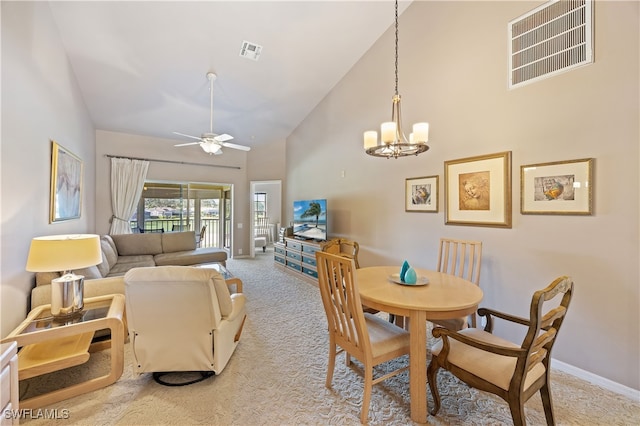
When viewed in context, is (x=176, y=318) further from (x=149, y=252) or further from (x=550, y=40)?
(x=550, y=40)

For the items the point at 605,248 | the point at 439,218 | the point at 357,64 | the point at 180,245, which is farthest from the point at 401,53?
the point at 180,245

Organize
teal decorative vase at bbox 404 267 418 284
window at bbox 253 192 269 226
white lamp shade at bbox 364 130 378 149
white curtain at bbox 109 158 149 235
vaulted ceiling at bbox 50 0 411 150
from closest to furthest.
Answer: teal decorative vase at bbox 404 267 418 284 → white lamp shade at bbox 364 130 378 149 → vaulted ceiling at bbox 50 0 411 150 → white curtain at bbox 109 158 149 235 → window at bbox 253 192 269 226

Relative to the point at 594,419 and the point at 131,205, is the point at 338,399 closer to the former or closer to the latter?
the point at 594,419

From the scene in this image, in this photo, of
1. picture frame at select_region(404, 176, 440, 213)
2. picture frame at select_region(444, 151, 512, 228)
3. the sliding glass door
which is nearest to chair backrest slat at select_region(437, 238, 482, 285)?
picture frame at select_region(444, 151, 512, 228)

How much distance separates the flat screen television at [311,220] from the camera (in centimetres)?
468

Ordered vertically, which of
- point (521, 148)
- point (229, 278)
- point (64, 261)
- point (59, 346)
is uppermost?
point (521, 148)

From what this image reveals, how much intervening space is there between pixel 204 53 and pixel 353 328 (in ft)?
12.7

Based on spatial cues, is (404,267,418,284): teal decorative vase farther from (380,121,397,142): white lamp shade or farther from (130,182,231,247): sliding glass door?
(130,182,231,247): sliding glass door

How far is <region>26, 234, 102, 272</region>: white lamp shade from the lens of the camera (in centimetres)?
195

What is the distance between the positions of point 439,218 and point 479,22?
2.15 metres

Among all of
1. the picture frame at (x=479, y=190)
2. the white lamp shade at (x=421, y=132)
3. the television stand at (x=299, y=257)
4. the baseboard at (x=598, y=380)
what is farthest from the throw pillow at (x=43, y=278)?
the baseboard at (x=598, y=380)

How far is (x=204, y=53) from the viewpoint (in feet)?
11.6

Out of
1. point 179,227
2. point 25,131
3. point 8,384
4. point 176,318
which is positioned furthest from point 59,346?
point 179,227

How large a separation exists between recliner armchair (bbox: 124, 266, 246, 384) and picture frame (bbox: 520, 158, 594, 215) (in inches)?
110
